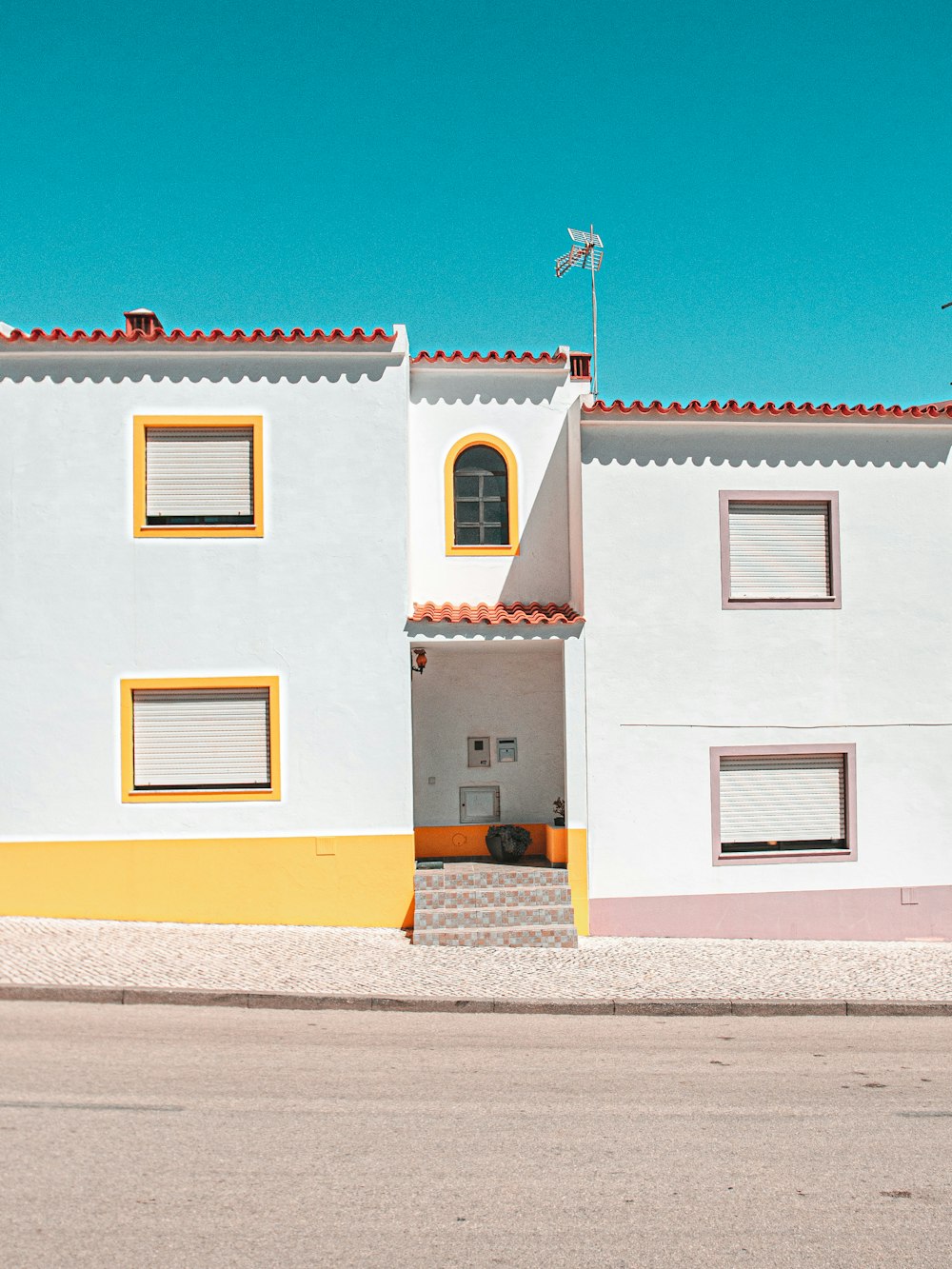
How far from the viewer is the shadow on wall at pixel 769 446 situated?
13.4 m

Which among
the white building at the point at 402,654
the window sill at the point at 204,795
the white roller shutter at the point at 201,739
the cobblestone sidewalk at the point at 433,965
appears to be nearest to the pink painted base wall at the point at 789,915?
the white building at the point at 402,654

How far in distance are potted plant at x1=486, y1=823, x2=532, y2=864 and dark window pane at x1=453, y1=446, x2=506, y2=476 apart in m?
4.84

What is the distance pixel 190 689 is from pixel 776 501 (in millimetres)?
7568

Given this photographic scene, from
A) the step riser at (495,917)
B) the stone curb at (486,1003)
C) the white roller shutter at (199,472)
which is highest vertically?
the white roller shutter at (199,472)

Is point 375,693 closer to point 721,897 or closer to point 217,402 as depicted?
point 217,402

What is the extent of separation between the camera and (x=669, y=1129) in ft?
21.9

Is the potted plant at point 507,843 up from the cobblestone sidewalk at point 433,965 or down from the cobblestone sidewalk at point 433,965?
up

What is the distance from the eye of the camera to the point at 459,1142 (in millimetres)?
6312

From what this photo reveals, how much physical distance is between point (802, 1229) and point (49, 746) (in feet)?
32.3

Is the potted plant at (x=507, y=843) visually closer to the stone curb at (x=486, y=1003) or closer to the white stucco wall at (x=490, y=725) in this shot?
the white stucco wall at (x=490, y=725)

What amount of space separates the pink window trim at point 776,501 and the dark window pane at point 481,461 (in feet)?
10.2

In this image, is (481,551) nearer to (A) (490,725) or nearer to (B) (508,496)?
(B) (508,496)

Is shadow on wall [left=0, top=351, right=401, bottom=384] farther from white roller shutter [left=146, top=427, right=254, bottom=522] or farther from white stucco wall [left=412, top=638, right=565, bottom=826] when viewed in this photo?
white stucco wall [left=412, top=638, right=565, bottom=826]

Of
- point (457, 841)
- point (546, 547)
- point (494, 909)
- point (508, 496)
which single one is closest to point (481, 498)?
point (508, 496)
